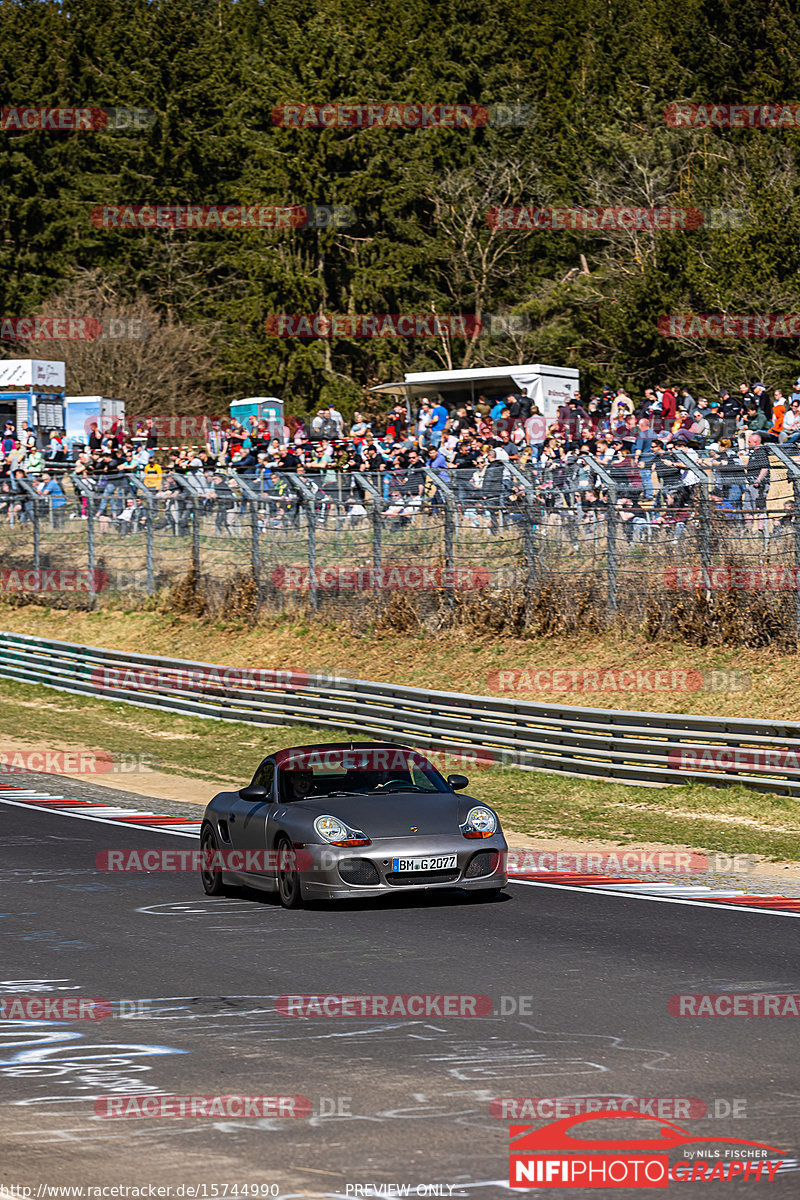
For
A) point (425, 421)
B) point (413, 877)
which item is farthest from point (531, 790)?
point (425, 421)

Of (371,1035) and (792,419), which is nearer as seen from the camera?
(371,1035)

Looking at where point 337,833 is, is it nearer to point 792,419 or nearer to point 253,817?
point 253,817

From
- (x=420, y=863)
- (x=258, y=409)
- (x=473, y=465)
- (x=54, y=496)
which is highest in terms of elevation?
(x=258, y=409)

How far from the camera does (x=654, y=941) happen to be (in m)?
10.8

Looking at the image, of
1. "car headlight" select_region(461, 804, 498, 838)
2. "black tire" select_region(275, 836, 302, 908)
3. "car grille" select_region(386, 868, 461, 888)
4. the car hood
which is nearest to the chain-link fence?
"car headlight" select_region(461, 804, 498, 838)

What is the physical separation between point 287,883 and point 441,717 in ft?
33.0

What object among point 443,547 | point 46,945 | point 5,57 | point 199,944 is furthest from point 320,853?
point 5,57

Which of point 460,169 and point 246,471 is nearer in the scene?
point 246,471

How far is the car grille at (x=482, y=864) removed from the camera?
11781 mm

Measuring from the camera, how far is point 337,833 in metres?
11.7

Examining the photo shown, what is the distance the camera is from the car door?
12578 mm

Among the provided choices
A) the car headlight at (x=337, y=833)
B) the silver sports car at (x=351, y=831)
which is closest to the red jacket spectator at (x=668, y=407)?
the silver sports car at (x=351, y=831)

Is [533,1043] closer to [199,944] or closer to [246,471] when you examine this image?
[199,944]

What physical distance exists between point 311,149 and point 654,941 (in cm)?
5684
